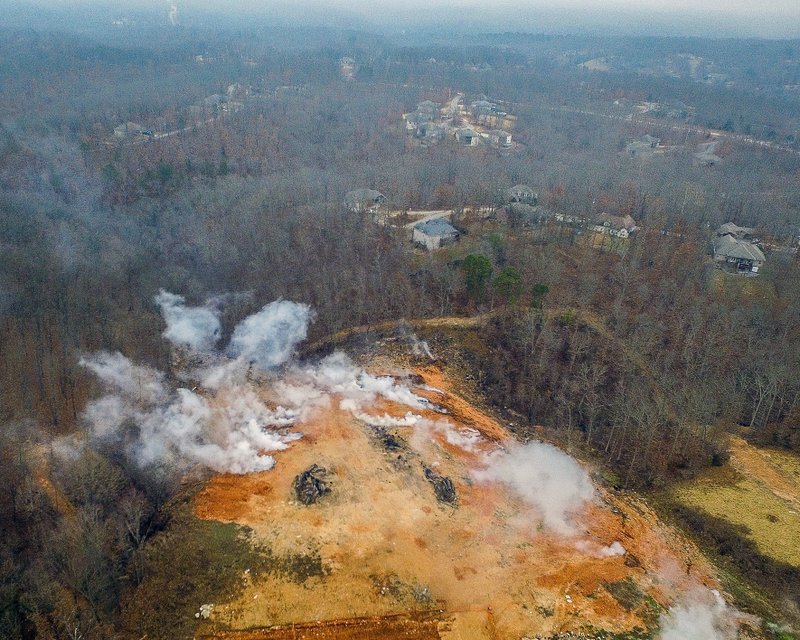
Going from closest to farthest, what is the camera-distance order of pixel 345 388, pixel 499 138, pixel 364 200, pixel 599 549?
pixel 599 549
pixel 345 388
pixel 364 200
pixel 499 138

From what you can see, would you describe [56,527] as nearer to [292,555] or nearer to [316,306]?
[292,555]

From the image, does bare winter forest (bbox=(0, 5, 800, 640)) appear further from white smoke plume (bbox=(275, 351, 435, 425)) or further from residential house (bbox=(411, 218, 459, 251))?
residential house (bbox=(411, 218, 459, 251))

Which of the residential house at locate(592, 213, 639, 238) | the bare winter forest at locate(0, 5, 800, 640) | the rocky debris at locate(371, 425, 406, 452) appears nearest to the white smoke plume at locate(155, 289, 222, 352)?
the bare winter forest at locate(0, 5, 800, 640)

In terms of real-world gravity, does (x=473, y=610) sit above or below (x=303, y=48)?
below

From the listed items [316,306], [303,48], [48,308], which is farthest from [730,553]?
[303,48]

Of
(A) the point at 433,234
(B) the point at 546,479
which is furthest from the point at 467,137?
(B) the point at 546,479

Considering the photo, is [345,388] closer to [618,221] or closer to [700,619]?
[700,619]
